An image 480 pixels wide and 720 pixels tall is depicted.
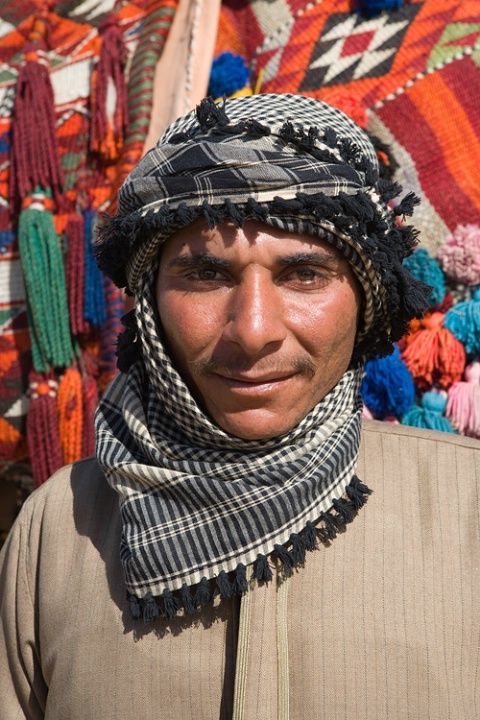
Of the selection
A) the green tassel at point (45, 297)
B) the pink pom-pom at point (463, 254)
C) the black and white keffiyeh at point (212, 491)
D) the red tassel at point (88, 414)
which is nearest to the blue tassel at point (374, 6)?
the pink pom-pom at point (463, 254)

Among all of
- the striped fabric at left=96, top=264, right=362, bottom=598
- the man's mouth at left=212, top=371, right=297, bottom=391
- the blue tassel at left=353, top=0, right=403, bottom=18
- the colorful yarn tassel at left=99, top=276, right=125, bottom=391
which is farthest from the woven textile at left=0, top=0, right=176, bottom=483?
the man's mouth at left=212, top=371, right=297, bottom=391

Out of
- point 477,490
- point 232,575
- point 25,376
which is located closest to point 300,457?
point 232,575

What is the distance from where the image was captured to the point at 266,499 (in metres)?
1.50

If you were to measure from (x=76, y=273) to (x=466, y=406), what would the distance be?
1089 mm

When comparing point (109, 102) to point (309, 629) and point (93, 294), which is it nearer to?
point (93, 294)

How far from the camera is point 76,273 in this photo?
2236 mm

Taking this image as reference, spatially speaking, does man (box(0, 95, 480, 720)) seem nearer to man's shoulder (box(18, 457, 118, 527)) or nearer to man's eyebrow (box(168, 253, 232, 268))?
man's eyebrow (box(168, 253, 232, 268))

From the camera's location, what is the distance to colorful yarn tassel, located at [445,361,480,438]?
79.9 inches

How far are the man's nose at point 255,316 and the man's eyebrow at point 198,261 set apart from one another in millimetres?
52

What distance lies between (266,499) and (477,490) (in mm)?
421

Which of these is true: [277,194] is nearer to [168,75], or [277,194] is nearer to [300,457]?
[300,457]

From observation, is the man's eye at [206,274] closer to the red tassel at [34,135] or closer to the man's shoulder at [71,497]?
the man's shoulder at [71,497]

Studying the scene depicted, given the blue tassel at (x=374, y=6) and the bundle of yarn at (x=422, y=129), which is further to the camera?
the blue tassel at (x=374, y=6)

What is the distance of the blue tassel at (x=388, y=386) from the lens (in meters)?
2.04
